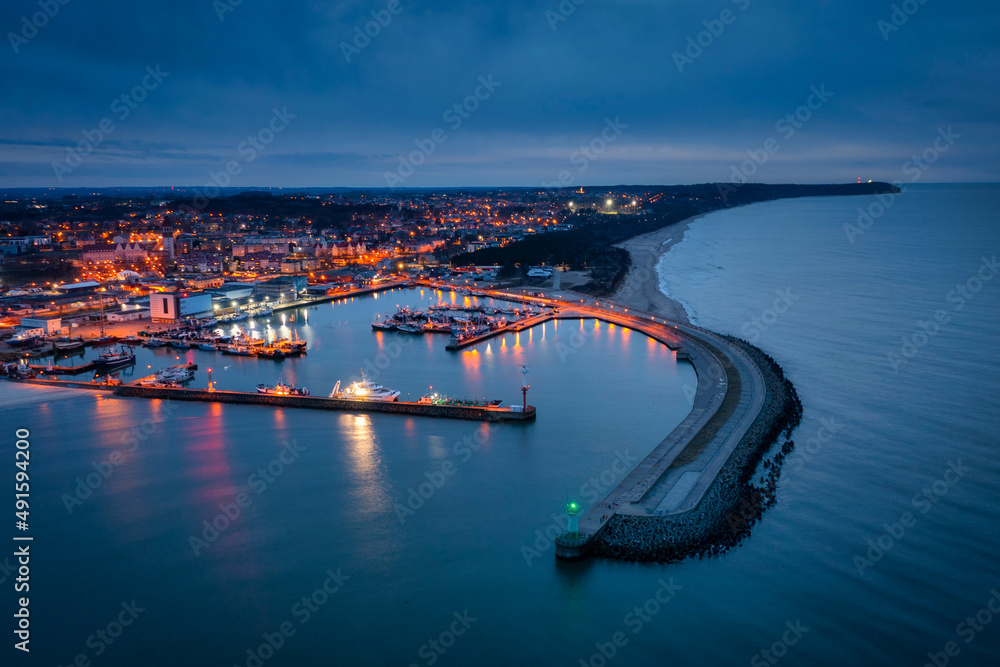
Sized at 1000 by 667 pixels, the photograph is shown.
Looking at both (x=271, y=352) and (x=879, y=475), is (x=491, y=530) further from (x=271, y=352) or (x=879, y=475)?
(x=271, y=352)

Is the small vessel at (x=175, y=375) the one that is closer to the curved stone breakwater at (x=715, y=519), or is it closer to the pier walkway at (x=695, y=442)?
the pier walkway at (x=695, y=442)

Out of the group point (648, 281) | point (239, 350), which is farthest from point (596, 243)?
point (239, 350)

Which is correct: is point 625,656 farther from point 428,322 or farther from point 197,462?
point 428,322

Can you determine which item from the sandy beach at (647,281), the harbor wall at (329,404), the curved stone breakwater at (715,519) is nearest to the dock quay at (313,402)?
the harbor wall at (329,404)

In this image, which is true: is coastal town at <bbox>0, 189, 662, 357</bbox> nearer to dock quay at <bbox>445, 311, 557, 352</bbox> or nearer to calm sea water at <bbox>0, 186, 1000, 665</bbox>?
calm sea water at <bbox>0, 186, 1000, 665</bbox>

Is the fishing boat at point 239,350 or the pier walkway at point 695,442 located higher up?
the pier walkway at point 695,442

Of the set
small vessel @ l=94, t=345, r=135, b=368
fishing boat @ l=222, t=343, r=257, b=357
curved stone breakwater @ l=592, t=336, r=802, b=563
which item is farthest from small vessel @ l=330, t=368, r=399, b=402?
small vessel @ l=94, t=345, r=135, b=368
